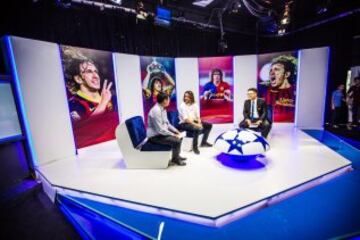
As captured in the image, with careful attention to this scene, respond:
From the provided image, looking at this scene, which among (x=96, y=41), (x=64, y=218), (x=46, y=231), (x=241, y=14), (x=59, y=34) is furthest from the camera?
(x=241, y=14)

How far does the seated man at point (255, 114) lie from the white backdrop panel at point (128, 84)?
3.15 metres

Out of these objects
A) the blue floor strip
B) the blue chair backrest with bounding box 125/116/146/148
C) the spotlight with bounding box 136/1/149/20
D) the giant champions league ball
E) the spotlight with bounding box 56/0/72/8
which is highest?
the spotlight with bounding box 136/1/149/20

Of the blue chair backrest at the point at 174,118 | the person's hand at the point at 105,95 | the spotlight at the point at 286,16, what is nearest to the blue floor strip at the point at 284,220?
the blue chair backrest at the point at 174,118

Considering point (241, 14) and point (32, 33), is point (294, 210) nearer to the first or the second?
point (32, 33)

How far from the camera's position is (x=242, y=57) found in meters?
6.95

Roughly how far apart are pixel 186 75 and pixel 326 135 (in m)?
4.66

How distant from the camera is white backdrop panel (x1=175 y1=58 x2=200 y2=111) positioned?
6930 millimetres

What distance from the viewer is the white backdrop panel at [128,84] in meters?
5.46

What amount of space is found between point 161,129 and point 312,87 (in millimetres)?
5499

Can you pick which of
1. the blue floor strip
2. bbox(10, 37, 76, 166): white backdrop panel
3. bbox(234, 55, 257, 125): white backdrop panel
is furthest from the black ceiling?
the blue floor strip

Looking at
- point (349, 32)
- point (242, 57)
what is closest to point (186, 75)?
point (242, 57)

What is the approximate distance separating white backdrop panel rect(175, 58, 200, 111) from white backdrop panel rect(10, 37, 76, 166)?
3.77 meters

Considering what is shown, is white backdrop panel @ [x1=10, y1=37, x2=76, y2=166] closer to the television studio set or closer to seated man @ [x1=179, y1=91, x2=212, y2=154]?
the television studio set

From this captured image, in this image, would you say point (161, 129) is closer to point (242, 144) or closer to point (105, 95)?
point (242, 144)
